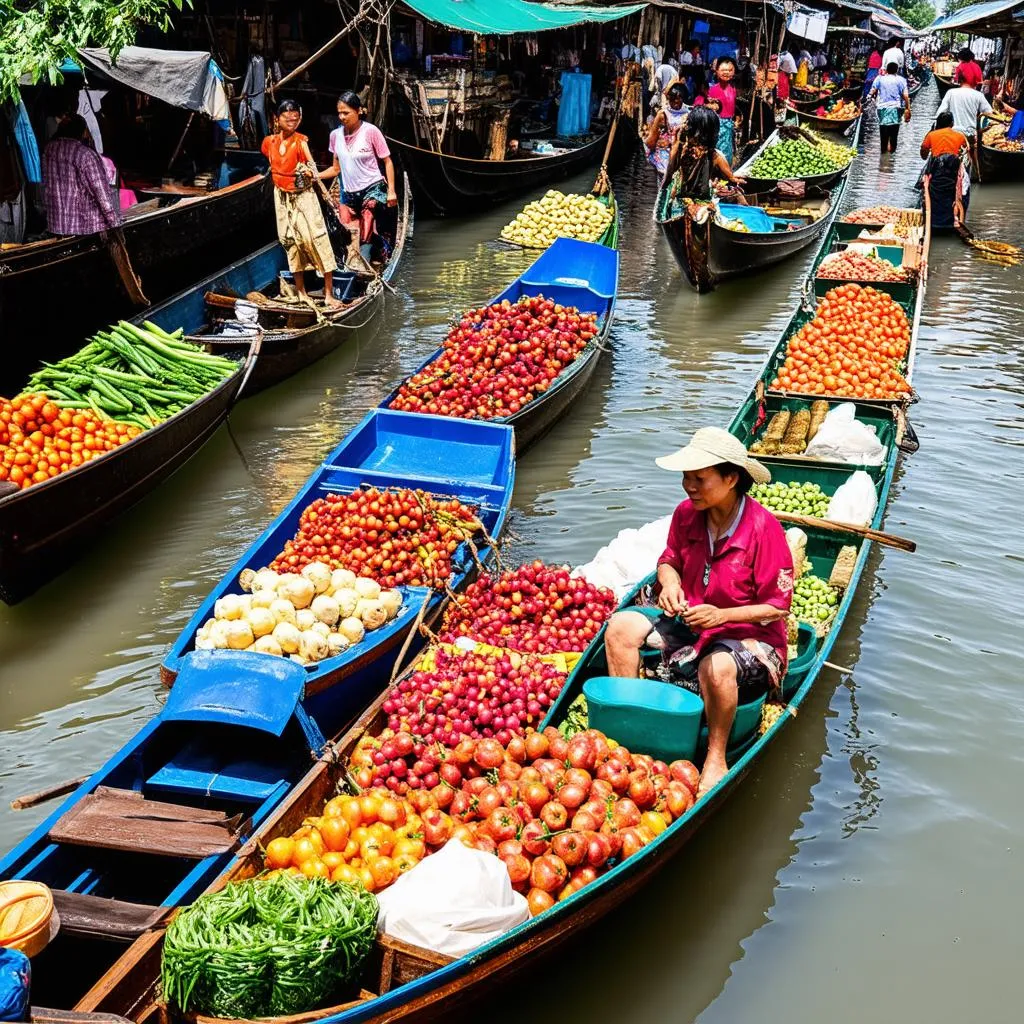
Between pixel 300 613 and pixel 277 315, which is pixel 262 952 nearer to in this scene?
pixel 300 613

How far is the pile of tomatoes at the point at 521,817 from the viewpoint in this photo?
353cm

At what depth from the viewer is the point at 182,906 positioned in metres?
3.43

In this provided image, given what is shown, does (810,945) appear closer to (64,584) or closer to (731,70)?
(64,584)

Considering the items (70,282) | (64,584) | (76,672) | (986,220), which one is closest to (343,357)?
(70,282)

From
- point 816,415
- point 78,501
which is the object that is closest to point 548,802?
point 78,501

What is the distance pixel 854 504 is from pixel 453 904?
384cm

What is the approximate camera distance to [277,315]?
954 cm

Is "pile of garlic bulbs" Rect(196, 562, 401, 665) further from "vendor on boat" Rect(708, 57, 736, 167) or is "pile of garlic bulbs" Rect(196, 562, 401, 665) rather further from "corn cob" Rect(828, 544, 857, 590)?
"vendor on boat" Rect(708, 57, 736, 167)

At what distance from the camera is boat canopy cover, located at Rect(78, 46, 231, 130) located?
9531 millimetres

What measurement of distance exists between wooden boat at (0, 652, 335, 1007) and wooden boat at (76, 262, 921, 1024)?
0.46 ft

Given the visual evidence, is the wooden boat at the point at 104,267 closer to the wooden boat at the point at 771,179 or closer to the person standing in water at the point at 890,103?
the wooden boat at the point at 771,179

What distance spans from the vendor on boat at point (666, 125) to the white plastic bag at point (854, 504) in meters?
9.27

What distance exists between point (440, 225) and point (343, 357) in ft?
21.2

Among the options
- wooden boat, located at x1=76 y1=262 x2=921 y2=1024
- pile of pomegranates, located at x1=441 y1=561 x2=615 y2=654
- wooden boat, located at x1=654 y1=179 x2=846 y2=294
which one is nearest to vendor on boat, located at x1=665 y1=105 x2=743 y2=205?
wooden boat, located at x1=654 y1=179 x2=846 y2=294
